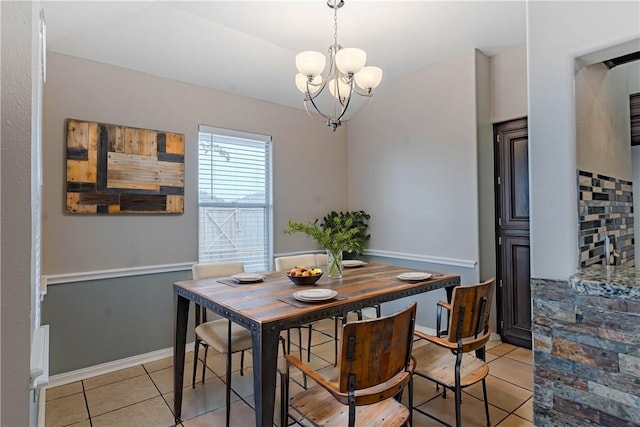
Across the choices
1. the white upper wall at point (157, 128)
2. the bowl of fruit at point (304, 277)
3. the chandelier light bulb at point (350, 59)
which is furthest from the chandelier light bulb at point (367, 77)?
the white upper wall at point (157, 128)

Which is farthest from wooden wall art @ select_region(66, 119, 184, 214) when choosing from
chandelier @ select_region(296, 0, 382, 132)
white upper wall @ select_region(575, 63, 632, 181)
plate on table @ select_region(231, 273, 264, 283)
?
white upper wall @ select_region(575, 63, 632, 181)

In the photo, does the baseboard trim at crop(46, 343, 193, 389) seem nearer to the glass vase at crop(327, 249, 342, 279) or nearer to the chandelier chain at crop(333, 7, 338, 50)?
the glass vase at crop(327, 249, 342, 279)

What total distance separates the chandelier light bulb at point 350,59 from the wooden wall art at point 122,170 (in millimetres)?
1931

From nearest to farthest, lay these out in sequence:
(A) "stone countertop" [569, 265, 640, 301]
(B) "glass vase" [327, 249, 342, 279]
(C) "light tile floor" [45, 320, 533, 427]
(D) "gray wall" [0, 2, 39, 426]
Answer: (D) "gray wall" [0, 2, 39, 426]
(A) "stone countertop" [569, 265, 640, 301]
(C) "light tile floor" [45, 320, 533, 427]
(B) "glass vase" [327, 249, 342, 279]

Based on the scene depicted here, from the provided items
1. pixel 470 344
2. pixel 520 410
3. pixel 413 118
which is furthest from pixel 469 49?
pixel 520 410

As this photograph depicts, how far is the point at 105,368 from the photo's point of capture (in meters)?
3.00

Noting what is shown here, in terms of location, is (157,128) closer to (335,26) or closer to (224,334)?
(335,26)

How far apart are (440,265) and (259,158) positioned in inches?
93.8

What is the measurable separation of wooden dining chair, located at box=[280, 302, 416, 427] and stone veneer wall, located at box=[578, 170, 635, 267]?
2.96ft

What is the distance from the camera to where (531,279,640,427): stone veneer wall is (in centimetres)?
139

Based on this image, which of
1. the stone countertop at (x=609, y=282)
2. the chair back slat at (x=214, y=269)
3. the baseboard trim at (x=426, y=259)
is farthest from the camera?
the baseboard trim at (x=426, y=259)

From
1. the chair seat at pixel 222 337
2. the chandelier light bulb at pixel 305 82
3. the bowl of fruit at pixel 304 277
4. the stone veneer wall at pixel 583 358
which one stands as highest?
the chandelier light bulb at pixel 305 82

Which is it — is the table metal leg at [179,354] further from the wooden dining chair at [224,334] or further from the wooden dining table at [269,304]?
the wooden dining chair at [224,334]

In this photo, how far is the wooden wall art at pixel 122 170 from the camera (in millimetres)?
2900
